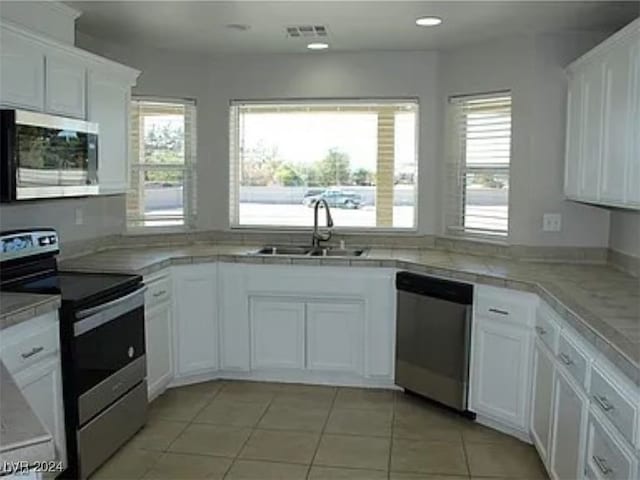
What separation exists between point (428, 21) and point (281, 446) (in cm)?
259

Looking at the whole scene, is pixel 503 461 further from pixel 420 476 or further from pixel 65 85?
pixel 65 85

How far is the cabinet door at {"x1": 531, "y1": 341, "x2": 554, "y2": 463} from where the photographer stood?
309cm

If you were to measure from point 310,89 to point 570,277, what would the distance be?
245cm

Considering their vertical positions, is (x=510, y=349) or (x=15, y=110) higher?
(x=15, y=110)

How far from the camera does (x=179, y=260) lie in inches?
171

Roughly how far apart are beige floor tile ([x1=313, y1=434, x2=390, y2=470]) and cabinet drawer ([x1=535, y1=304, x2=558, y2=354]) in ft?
3.31

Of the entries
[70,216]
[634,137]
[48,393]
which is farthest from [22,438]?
[70,216]

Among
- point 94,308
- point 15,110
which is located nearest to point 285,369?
point 94,308

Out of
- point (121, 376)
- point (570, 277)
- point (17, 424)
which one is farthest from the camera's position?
point (570, 277)

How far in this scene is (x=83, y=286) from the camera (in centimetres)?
327

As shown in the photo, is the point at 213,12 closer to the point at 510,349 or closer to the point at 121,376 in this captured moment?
the point at 121,376

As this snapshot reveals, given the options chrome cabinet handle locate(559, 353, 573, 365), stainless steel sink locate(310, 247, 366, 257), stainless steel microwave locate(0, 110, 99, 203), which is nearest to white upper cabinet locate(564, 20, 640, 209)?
chrome cabinet handle locate(559, 353, 573, 365)

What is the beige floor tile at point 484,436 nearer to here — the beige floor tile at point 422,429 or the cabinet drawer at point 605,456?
the beige floor tile at point 422,429

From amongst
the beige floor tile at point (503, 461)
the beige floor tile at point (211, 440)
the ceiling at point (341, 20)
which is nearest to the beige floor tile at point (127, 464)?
the beige floor tile at point (211, 440)
